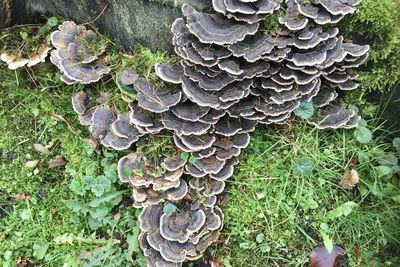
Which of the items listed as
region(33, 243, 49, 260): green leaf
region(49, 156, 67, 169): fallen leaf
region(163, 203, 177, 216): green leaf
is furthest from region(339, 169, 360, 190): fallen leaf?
region(33, 243, 49, 260): green leaf

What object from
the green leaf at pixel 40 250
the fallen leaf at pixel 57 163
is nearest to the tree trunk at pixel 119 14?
the fallen leaf at pixel 57 163

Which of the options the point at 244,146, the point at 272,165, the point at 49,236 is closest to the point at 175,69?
the point at 244,146

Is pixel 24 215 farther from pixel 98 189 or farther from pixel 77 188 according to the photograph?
pixel 98 189

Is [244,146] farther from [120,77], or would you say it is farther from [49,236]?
[49,236]

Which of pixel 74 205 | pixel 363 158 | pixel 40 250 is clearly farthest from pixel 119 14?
pixel 363 158

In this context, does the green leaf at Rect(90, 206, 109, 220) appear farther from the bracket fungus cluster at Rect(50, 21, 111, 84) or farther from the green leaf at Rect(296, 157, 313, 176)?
the green leaf at Rect(296, 157, 313, 176)

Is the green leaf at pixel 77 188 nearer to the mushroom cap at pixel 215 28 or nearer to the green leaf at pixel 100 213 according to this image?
the green leaf at pixel 100 213
